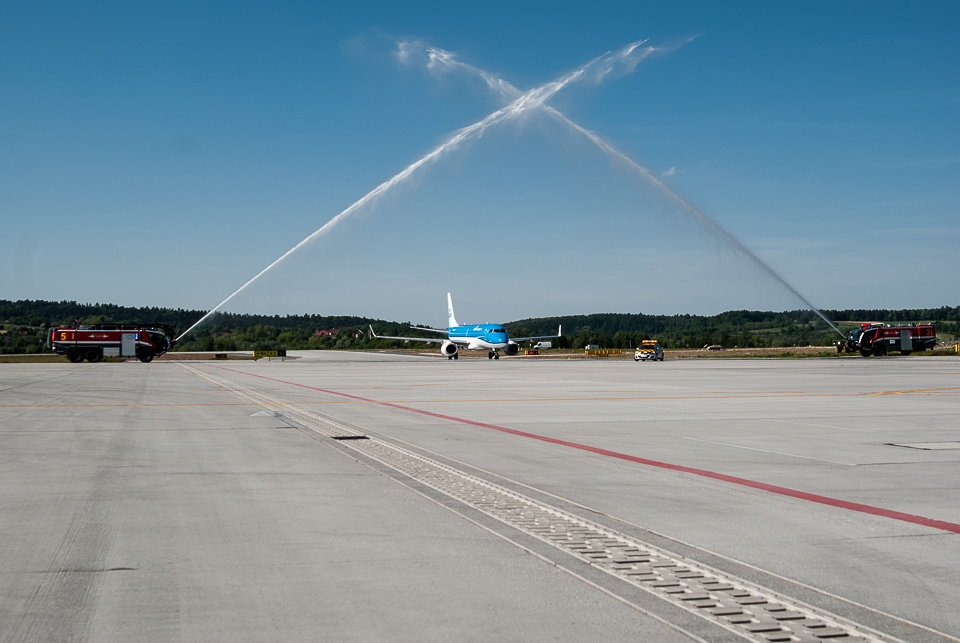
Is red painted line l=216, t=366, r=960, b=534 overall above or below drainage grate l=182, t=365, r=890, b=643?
above

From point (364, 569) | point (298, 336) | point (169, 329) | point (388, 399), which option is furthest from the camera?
point (298, 336)

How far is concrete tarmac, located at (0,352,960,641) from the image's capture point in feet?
18.1

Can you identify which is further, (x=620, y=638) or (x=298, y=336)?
(x=298, y=336)

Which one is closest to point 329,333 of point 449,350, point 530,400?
point 449,350

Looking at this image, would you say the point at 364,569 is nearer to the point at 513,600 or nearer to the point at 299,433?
the point at 513,600

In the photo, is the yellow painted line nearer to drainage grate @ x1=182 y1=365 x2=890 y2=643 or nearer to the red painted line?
the red painted line

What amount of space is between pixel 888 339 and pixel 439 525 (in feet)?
256

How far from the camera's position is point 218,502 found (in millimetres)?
9500

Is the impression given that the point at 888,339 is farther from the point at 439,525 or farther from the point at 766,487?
the point at 439,525

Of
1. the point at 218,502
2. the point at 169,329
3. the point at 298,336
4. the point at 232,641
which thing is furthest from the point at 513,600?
the point at 298,336

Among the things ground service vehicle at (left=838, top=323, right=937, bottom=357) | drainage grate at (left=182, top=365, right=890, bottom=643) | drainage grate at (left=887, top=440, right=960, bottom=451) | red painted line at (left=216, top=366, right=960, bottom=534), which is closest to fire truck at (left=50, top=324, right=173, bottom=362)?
red painted line at (left=216, top=366, right=960, bottom=534)

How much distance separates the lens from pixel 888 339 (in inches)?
2995

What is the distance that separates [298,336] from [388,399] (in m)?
123

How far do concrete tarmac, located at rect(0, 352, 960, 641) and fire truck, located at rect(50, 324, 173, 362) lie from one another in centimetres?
5445
